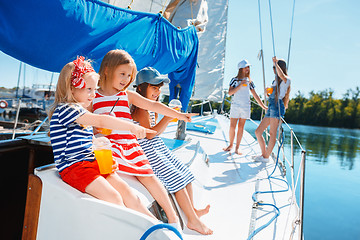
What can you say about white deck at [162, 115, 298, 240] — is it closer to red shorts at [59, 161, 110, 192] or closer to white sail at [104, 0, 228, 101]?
red shorts at [59, 161, 110, 192]

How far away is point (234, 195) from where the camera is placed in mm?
2389

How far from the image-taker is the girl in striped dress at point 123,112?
1.45 m

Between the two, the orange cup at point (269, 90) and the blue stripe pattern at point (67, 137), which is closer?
the blue stripe pattern at point (67, 137)

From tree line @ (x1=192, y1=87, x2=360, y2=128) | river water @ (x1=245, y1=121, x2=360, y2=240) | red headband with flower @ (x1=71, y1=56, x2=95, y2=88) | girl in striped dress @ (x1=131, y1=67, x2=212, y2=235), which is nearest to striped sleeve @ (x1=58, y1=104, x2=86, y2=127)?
red headband with flower @ (x1=71, y1=56, x2=95, y2=88)

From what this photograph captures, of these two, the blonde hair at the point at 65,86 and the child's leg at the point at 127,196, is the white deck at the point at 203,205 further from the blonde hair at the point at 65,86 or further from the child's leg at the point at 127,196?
the blonde hair at the point at 65,86

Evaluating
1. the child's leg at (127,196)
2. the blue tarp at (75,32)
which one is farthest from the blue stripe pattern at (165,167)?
the blue tarp at (75,32)

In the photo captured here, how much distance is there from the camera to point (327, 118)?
44.4m

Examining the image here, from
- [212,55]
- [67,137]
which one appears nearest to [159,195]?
[67,137]

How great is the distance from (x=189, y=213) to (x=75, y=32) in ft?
4.36

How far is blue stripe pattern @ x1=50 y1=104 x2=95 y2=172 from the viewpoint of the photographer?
45.4 inches

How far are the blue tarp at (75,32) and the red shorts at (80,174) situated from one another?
2.12 feet

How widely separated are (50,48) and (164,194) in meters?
1.03

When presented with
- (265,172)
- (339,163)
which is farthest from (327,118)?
(265,172)

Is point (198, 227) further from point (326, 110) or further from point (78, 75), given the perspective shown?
point (326, 110)
